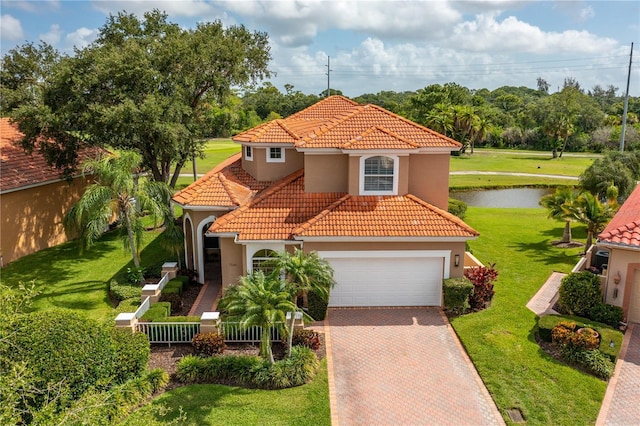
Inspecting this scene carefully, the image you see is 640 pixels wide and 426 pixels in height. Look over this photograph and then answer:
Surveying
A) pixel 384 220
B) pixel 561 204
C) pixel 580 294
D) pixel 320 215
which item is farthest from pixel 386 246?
pixel 561 204

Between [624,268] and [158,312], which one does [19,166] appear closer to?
[158,312]

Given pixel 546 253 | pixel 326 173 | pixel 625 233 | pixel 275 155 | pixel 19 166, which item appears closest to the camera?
pixel 625 233

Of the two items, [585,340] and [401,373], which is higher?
[585,340]

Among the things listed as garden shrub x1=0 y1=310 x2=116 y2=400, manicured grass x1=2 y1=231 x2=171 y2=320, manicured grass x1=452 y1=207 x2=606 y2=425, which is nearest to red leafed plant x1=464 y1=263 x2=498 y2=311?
manicured grass x1=452 y1=207 x2=606 y2=425

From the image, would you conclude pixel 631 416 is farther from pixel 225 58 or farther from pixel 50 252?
pixel 50 252

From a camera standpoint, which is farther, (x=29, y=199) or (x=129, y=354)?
(x=29, y=199)

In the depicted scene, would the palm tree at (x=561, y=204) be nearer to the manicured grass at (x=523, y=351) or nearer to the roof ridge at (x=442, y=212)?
the manicured grass at (x=523, y=351)

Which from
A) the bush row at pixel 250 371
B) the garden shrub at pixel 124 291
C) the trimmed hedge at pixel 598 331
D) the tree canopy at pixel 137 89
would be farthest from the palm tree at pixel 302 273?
the tree canopy at pixel 137 89
